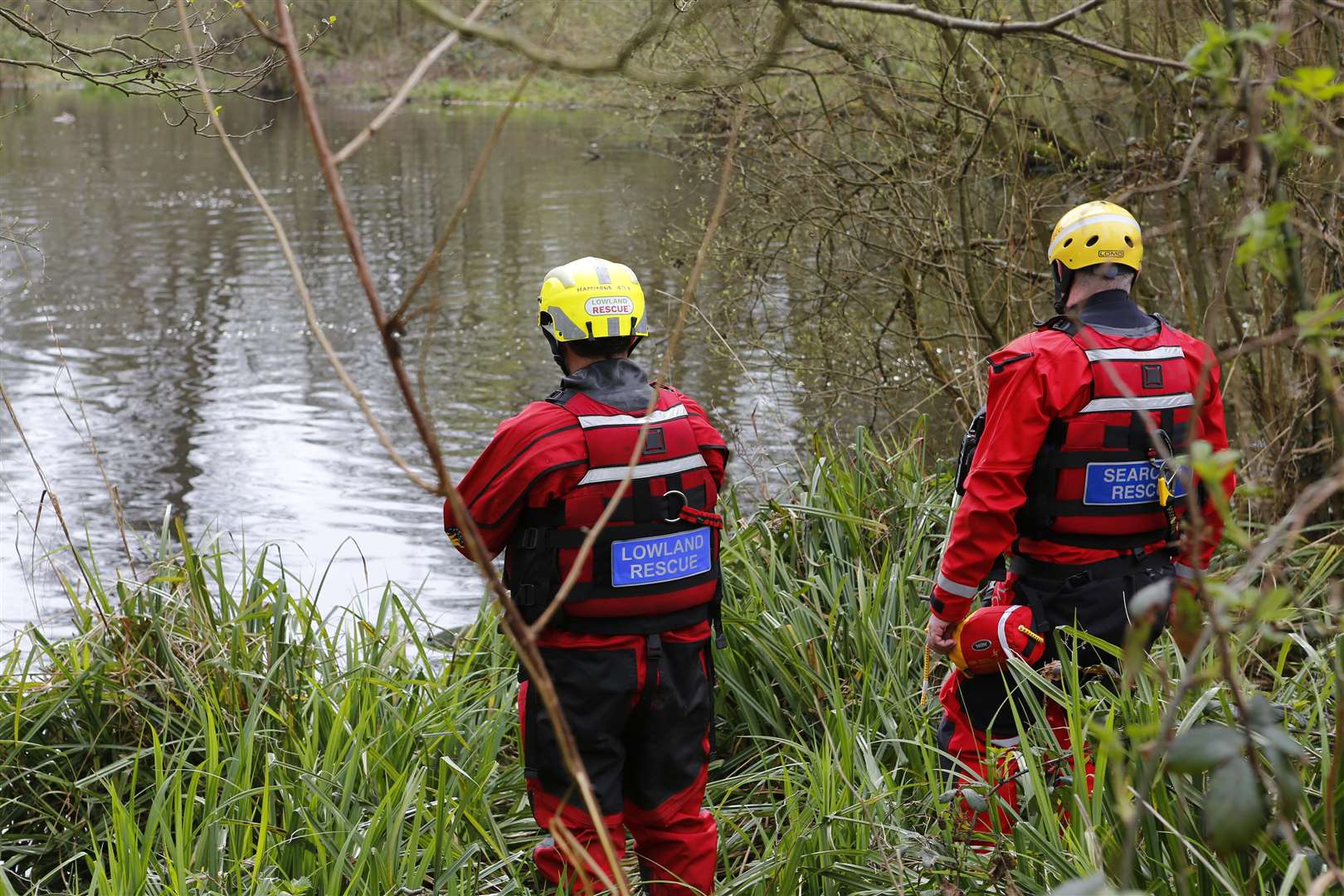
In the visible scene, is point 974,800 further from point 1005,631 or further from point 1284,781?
point 1284,781

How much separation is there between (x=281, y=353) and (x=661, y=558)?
12.1 m

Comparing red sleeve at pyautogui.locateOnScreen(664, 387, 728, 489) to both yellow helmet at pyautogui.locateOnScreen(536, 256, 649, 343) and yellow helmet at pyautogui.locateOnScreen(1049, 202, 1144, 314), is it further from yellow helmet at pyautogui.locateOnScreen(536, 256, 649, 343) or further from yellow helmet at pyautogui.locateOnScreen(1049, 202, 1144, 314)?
yellow helmet at pyautogui.locateOnScreen(1049, 202, 1144, 314)

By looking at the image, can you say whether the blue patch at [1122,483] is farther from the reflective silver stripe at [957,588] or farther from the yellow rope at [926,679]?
the yellow rope at [926,679]

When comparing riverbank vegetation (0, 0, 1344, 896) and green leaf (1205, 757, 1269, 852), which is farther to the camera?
riverbank vegetation (0, 0, 1344, 896)

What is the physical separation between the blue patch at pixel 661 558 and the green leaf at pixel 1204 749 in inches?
91.6

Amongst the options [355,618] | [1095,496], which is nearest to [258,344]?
[355,618]

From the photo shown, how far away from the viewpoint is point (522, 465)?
354 centimetres

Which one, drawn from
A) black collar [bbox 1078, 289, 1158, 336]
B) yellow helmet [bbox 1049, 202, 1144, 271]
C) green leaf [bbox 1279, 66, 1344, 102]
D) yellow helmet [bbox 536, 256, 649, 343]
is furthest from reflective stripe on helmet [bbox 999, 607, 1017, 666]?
green leaf [bbox 1279, 66, 1344, 102]

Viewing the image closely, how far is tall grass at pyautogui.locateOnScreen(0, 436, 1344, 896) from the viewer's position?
3078mm

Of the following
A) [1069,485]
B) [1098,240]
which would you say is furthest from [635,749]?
[1098,240]

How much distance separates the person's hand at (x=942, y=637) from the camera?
13.0 feet

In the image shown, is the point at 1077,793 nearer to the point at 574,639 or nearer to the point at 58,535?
the point at 574,639

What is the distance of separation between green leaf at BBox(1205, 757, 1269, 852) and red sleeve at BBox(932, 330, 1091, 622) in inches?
97.3

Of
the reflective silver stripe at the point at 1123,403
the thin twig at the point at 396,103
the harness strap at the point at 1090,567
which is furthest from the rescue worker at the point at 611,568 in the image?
the thin twig at the point at 396,103
